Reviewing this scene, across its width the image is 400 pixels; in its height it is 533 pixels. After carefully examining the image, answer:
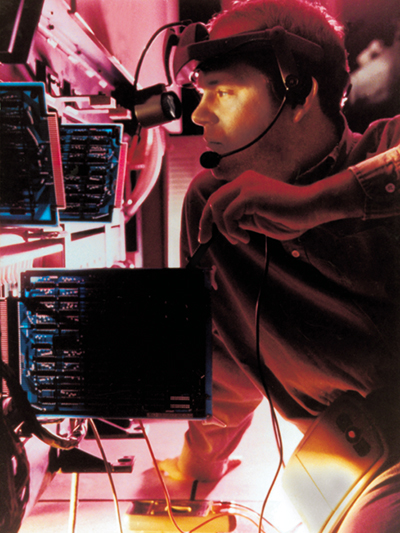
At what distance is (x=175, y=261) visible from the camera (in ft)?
3.11

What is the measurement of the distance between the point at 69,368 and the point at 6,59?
0.70 m

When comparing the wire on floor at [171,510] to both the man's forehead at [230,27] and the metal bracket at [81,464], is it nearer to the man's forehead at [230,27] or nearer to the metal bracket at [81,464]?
the metal bracket at [81,464]

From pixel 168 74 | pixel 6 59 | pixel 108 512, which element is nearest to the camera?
pixel 6 59

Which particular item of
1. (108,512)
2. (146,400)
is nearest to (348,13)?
(146,400)

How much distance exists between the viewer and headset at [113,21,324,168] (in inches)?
30.9

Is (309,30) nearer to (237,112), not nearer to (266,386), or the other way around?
(237,112)

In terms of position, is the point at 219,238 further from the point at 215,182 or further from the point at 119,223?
the point at 119,223

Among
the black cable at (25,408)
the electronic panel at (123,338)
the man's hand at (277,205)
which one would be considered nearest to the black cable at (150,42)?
the man's hand at (277,205)

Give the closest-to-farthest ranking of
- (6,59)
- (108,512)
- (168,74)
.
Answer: (6,59) → (168,74) → (108,512)

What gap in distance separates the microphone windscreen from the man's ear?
7.6 inches

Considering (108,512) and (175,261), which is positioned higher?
(175,261)

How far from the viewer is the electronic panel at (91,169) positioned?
0.91 m

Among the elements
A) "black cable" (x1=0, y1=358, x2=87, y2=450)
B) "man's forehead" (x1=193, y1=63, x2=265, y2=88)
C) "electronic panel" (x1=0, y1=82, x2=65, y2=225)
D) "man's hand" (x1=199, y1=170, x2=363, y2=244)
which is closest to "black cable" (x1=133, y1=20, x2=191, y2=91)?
"man's forehead" (x1=193, y1=63, x2=265, y2=88)

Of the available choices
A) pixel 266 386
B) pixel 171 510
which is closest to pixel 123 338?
pixel 266 386
